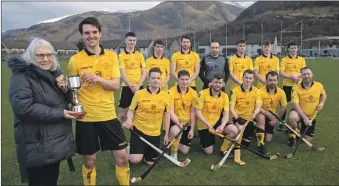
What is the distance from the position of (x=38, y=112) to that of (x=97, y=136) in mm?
988

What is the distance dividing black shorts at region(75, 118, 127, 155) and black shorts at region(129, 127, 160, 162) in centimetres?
124

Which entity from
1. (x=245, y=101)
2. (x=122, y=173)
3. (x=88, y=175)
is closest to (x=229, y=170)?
(x=245, y=101)

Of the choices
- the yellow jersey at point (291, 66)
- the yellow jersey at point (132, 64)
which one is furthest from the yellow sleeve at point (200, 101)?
the yellow jersey at point (291, 66)

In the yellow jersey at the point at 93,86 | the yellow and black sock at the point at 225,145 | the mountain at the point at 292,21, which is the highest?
the mountain at the point at 292,21

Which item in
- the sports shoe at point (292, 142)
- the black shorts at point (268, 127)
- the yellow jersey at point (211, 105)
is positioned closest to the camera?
the yellow jersey at point (211, 105)

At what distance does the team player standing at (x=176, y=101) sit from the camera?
3.37 m

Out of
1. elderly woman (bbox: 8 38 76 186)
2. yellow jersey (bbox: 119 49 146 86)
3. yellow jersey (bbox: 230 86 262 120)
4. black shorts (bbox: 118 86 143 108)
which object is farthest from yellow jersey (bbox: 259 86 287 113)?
elderly woman (bbox: 8 38 76 186)

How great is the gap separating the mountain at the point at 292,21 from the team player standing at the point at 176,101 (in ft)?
206

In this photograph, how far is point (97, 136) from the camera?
349cm

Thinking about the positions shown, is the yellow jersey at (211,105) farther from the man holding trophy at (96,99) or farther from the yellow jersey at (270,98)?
the man holding trophy at (96,99)

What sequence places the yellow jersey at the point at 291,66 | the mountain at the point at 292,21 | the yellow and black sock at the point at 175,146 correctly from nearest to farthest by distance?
the yellow and black sock at the point at 175,146, the yellow jersey at the point at 291,66, the mountain at the point at 292,21

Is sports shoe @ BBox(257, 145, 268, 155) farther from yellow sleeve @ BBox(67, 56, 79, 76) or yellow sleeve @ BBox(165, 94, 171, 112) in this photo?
yellow sleeve @ BBox(67, 56, 79, 76)

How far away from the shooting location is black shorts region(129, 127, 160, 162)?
474cm

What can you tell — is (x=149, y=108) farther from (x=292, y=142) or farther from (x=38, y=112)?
(x=292, y=142)
